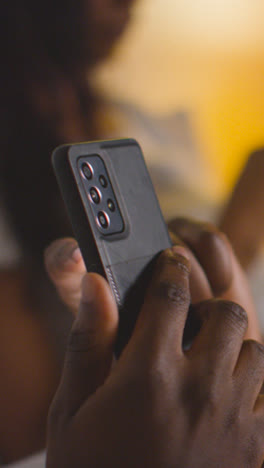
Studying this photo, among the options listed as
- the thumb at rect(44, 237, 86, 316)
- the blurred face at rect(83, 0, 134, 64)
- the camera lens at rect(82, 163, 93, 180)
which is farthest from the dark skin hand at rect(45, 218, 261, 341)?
the blurred face at rect(83, 0, 134, 64)

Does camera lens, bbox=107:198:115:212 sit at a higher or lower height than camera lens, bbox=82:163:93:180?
lower

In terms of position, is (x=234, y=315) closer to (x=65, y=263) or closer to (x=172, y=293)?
(x=172, y=293)

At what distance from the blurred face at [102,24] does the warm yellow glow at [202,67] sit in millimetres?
22

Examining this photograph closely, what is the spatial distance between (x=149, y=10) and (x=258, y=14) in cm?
20

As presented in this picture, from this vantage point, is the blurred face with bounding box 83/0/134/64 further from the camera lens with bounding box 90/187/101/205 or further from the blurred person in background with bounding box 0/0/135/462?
the camera lens with bounding box 90/187/101/205

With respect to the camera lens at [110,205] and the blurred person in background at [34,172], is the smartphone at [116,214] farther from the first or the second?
the blurred person in background at [34,172]

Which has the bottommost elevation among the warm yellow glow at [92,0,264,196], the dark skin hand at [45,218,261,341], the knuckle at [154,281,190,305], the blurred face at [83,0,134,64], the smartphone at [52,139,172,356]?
the dark skin hand at [45,218,261,341]

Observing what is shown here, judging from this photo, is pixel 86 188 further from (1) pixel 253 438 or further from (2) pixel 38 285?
(2) pixel 38 285

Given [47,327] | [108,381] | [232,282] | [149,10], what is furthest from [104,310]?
[149,10]

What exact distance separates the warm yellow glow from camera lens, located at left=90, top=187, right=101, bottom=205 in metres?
0.53

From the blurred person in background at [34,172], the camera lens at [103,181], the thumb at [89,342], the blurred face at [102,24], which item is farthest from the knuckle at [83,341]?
the blurred face at [102,24]

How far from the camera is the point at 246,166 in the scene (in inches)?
33.1

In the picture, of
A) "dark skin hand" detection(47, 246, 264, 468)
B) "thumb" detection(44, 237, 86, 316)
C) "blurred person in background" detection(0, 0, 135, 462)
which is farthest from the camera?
"blurred person in background" detection(0, 0, 135, 462)

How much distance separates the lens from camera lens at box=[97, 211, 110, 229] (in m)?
0.28
